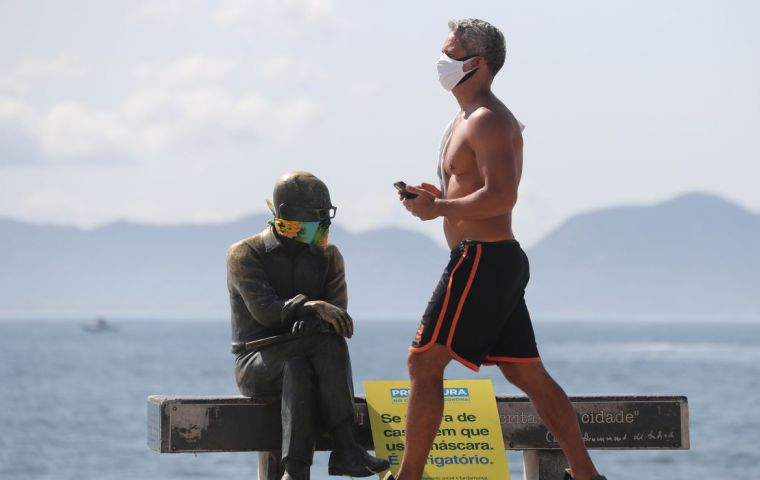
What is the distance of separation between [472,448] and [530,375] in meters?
0.91

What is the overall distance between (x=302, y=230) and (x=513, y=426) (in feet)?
4.89

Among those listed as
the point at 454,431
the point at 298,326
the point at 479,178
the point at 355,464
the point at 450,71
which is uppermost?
the point at 450,71

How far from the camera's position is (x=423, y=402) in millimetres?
7184

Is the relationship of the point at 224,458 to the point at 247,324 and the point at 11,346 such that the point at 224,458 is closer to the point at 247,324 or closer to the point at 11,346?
the point at 247,324

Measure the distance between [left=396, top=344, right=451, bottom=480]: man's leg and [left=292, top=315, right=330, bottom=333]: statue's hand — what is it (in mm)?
551

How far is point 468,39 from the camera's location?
7375 millimetres

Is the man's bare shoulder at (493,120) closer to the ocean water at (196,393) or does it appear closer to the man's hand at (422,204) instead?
the man's hand at (422,204)

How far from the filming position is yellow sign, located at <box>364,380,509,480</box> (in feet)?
26.2

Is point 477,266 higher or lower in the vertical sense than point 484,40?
lower

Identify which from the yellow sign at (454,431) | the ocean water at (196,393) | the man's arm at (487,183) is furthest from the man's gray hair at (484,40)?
the ocean water at (196,393)

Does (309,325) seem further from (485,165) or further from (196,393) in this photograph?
(196,393)

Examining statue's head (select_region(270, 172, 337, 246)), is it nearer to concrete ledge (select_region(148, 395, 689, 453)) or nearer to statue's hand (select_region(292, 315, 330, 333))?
statue's hand (select_region(292, 315, 330, 333))

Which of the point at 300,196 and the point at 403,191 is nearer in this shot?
the point at 403,191

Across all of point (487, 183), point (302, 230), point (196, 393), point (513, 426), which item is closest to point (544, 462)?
point (513, 426)
